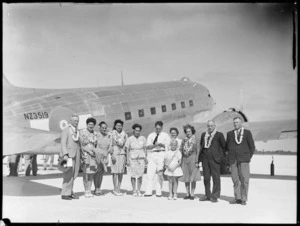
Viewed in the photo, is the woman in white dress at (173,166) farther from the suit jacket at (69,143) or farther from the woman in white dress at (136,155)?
the suit jacket at (69,143)

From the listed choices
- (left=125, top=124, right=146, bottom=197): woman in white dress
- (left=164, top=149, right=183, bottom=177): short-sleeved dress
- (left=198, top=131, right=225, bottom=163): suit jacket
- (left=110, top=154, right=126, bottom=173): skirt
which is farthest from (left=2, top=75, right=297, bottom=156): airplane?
(left=198, top=131, right=225, bottom=163): suit jacket

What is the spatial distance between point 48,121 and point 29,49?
279 cm

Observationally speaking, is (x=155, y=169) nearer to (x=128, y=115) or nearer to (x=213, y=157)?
(x=213, y=157)

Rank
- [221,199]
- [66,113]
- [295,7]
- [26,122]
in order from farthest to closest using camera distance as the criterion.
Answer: [66,113] → [26,122] → [221,199] → [295,7]

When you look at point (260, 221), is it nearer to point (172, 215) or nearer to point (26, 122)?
point (172, 215)

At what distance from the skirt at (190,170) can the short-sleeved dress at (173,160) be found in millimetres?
107

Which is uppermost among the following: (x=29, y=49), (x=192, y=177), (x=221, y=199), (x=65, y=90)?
(x=29, y=49)

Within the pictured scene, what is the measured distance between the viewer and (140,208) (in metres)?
7.49

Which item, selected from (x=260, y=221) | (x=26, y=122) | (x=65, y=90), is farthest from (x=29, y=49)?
(x=260, y=221)

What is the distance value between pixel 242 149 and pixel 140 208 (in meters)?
2.33

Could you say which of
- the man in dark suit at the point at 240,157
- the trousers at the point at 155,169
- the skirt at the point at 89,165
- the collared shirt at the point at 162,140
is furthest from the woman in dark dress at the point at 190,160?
the skirt at the point at 89,165

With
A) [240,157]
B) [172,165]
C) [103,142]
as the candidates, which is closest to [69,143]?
[103,142]

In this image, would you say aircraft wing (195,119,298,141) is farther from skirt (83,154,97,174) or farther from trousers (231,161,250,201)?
skirt (83,154,97,174)

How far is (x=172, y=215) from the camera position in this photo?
7020mm
